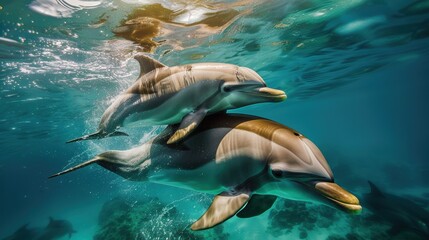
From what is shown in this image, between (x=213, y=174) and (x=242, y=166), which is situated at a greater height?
(x=242, y=166)

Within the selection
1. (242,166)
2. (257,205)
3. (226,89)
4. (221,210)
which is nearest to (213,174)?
(242,166)

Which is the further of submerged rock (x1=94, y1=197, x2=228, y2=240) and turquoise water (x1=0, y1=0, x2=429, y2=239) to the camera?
submerged rock (x1=94, y1=197, x2=228, y2=240)

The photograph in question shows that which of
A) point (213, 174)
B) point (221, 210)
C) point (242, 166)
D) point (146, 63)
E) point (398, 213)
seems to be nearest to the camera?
point (221, 210)

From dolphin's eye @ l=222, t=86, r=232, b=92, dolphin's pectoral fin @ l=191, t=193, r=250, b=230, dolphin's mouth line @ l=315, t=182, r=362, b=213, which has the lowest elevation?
dolphin's pectoral fin @ l=191, t=193, r=250, b=230

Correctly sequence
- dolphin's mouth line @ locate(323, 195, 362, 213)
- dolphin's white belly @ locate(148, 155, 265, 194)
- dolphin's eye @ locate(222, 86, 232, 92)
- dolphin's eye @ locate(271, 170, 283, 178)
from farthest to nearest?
dolphin's eye @ locate(222, 86, 232, 92) → dolphin's white belly @ locate(148, 155, 265, 194) → dolphin's eye @ locate(271, 170, 283, 178) → dolphin's mouth line @ locate(323, 195, 362, 213)

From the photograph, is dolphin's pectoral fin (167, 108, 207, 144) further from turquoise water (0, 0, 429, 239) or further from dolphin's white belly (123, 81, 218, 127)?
turquoise water (0, 0, 429, 239)

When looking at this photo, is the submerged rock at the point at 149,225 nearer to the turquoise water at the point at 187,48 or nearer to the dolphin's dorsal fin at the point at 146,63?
the turquoise water at the point at 187,48

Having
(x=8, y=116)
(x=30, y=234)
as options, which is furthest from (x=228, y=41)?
(x=30, y=234)

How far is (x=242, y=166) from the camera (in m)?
2.24

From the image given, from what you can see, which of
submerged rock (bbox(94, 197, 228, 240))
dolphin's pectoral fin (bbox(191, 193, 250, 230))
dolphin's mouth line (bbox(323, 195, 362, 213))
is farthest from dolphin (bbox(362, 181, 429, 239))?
dolphin's pectoral fin (bbox(191, 193, 250, 230))

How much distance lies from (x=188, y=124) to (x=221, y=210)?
860mm

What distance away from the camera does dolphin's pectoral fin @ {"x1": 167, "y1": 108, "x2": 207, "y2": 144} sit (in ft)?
7.68

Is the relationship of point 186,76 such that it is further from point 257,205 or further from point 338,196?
point 338,196

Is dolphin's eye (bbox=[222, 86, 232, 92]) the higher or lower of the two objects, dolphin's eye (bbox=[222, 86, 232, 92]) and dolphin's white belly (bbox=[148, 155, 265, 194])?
the higher
